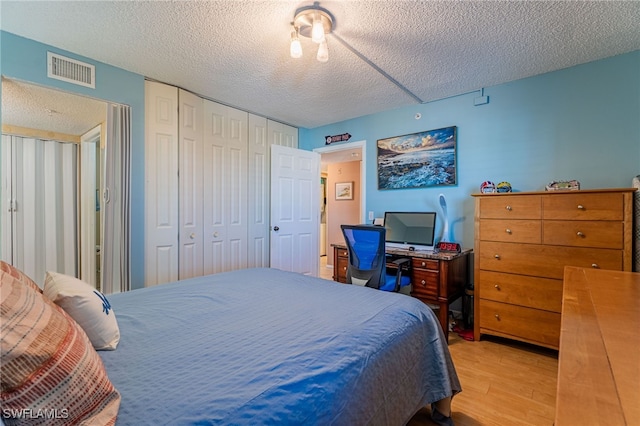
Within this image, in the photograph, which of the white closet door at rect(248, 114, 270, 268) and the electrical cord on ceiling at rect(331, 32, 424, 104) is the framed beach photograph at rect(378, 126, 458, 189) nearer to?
the electrical cord on ceiling at rect(331, 32, 424, 104)

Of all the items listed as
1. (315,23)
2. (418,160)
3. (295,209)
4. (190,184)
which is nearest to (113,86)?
(190,184)

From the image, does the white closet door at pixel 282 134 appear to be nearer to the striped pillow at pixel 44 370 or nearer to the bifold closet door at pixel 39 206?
the bifold closet door at pixel 39 206

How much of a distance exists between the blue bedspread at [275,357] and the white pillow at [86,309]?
0.17 feet

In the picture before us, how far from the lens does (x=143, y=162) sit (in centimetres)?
272

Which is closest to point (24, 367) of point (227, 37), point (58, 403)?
point (58, 403)

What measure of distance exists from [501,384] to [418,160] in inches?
90.0

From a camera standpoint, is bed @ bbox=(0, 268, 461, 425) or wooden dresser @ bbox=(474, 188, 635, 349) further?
wooden dresser @ bbox=(474, 188, 635, 349)

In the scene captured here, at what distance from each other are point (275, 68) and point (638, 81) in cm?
294

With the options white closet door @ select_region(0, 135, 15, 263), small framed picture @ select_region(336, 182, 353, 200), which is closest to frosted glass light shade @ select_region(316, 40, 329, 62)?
white closet door @ select_region(0, 135, 15, 263)

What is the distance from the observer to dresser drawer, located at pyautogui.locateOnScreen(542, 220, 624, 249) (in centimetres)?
198

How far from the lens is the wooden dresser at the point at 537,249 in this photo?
2.00 m

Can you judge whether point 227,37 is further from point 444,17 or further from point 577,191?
point 577,191

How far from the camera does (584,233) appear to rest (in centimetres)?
209

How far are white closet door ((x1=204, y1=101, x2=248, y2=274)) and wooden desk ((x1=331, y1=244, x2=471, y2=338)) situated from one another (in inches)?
75.7
